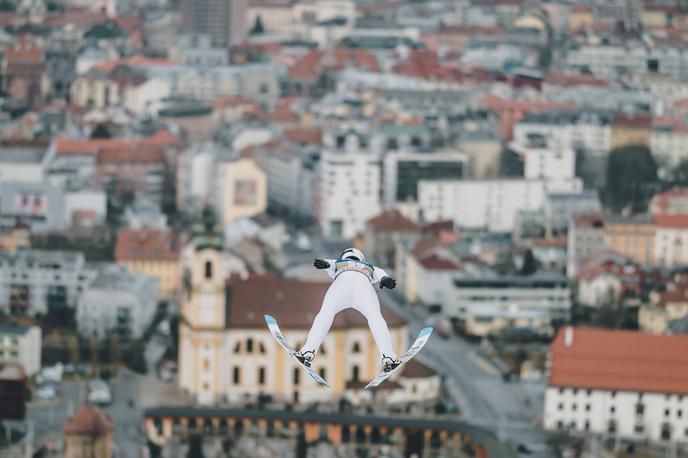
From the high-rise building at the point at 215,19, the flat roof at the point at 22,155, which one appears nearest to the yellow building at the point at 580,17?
the high-rise building at the point at 215,19

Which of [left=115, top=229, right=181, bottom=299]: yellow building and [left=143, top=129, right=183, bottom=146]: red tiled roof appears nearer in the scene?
[left=115, top=229, right=181, bottom=299]: yellow building

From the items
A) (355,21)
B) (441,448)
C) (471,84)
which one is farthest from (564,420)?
(355,21)

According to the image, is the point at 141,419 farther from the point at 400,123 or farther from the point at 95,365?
the point at 400,123

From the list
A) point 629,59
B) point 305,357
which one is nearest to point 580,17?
point 629,59

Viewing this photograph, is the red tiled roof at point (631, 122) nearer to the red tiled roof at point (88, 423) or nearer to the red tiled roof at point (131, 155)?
the red tiled roof at point (131, 155)

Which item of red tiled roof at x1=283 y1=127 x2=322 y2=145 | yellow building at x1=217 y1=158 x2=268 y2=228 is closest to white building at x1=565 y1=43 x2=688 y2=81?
red tiled roof at x1=283 y1=127 x2=322 y2=145

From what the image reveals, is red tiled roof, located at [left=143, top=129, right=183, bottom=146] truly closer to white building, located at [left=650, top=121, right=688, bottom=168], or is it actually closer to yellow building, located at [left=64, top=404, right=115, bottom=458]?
white building, located at [left=650, top=121, right=688, bottom=168]

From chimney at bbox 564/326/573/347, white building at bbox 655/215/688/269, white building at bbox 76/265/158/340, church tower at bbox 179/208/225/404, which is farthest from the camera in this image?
white building at bbox 655/215/688/269

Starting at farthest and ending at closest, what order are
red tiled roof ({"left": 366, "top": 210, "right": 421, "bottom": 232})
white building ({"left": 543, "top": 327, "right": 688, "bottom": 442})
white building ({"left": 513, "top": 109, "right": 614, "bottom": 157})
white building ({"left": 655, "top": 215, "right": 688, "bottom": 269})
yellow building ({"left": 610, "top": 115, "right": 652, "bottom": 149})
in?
yellow building ({"left": 610, "top": 115, "right": 652, "bottom": 149})
white building ({"left": 513, "top": 109, "right": 614, "bottom": 157})
white building ({"left": 655, "top": 215, "right": 688, "bottom": 269})
red tiled roof ({"left": 366, "top": 210, "right": 421, "bottom": 232})
white building ({"left": 543, "top": 327, "right": 688, "bottom": 442})
